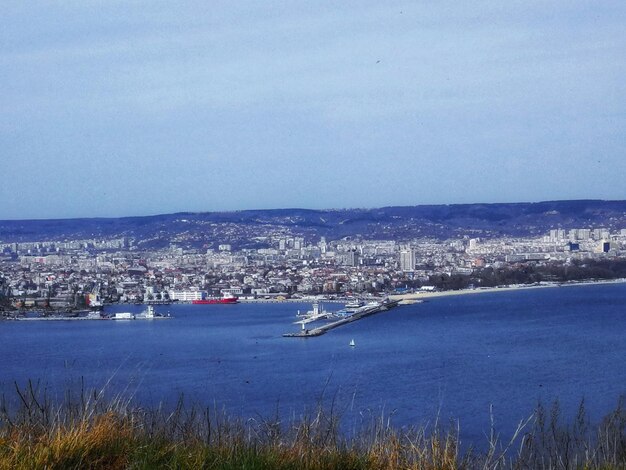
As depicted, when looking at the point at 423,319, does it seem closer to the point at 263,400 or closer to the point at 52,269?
the point at 263,400

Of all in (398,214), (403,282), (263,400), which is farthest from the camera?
(398,214)

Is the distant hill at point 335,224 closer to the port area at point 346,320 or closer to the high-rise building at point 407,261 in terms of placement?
the high-rise building at point 407,261

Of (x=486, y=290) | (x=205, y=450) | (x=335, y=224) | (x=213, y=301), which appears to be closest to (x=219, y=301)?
(x=213, y=301)

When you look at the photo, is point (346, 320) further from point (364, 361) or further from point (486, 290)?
point (486, 290)

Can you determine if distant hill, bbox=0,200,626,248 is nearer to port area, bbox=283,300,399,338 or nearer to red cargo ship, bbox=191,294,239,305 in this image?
red cargo ship, bbox=191,294,239,305

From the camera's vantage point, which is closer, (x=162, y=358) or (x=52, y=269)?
(x=162, y=358)

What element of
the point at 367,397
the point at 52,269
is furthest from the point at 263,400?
the point at 52,269

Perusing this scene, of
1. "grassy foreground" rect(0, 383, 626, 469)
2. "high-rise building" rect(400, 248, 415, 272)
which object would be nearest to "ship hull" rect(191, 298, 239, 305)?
"high-rise building" rect(400, 248, 415, 272)
